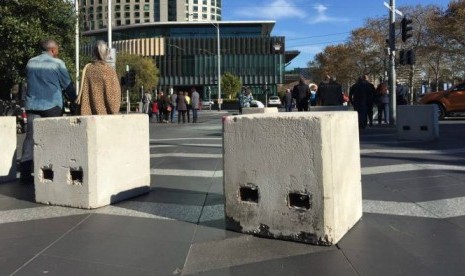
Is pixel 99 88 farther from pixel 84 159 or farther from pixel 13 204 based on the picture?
pixel 13 204

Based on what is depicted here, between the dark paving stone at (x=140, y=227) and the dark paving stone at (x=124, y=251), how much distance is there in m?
0.07

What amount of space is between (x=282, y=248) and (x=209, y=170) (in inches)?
184

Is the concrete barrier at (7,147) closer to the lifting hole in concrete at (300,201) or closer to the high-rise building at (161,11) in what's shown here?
the lifting hole in concrete at (300,201)

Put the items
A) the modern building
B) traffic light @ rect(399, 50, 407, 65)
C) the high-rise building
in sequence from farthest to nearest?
the high-rise building → the modern building → traffic light @ rect(399, 50, 407, 65)

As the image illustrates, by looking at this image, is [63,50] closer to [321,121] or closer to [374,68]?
[321,121]

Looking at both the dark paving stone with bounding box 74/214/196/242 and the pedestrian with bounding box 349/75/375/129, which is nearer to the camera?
the dark paving stone with bounding box 74/214/196/242

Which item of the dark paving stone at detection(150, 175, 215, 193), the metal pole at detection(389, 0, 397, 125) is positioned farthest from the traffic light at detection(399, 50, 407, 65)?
the dark paving stone at detection(150, 175, 215, 193)

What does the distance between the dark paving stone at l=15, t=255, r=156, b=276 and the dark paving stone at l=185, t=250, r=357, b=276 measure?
0.59m

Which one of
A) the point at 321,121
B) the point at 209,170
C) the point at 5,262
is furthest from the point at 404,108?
the point at 5,262

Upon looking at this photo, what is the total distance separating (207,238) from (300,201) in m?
0.96

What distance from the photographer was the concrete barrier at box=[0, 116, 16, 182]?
8.11m

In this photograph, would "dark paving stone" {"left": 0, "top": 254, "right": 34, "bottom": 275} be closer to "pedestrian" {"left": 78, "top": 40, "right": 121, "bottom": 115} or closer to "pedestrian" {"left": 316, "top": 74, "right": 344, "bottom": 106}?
"pedestrian" {"left": 78, "top": 40, "right": 121, "bottom": 115}

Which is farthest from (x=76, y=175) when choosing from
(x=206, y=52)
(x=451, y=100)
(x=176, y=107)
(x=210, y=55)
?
(x=206, y=52)

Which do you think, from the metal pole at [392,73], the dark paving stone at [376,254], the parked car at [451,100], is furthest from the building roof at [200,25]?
the dark paving stone at [376,254]
